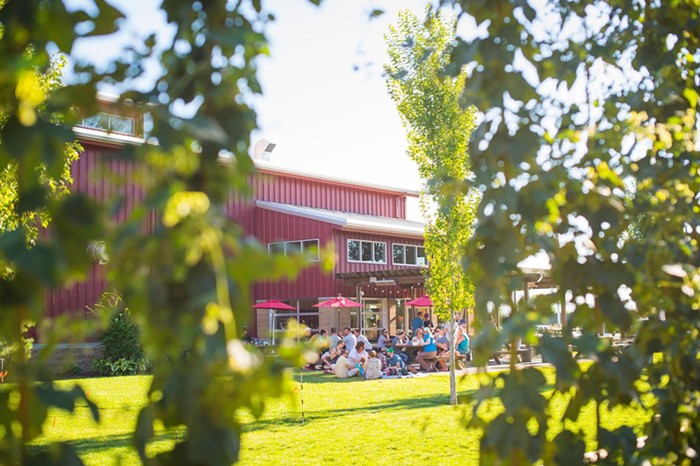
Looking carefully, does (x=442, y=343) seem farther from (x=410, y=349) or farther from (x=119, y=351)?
(x=119, y=351)

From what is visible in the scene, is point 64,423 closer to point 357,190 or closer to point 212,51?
point 212,51

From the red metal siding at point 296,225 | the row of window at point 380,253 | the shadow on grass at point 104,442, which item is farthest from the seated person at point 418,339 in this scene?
the shadow on grass at point 104,442

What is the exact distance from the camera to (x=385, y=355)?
20672mm

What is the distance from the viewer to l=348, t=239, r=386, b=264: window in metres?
30.1

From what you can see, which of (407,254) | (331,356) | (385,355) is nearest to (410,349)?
(385,355)

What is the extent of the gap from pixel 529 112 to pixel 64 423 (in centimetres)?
1062

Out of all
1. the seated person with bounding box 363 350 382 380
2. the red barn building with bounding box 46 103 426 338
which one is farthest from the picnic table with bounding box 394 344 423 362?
the red barn building with bounding box 46 103 426 338

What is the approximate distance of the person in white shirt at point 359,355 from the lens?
18.9m

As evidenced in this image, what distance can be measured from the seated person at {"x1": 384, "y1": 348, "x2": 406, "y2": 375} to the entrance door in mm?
9424

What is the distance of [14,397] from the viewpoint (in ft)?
5.08

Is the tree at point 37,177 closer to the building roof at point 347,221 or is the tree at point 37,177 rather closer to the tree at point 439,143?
the tree at point 439,143

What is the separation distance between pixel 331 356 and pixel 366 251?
10.8 metres


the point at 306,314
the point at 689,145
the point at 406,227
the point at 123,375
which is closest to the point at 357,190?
the point at 406,227

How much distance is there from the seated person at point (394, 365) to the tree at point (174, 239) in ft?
60.1
